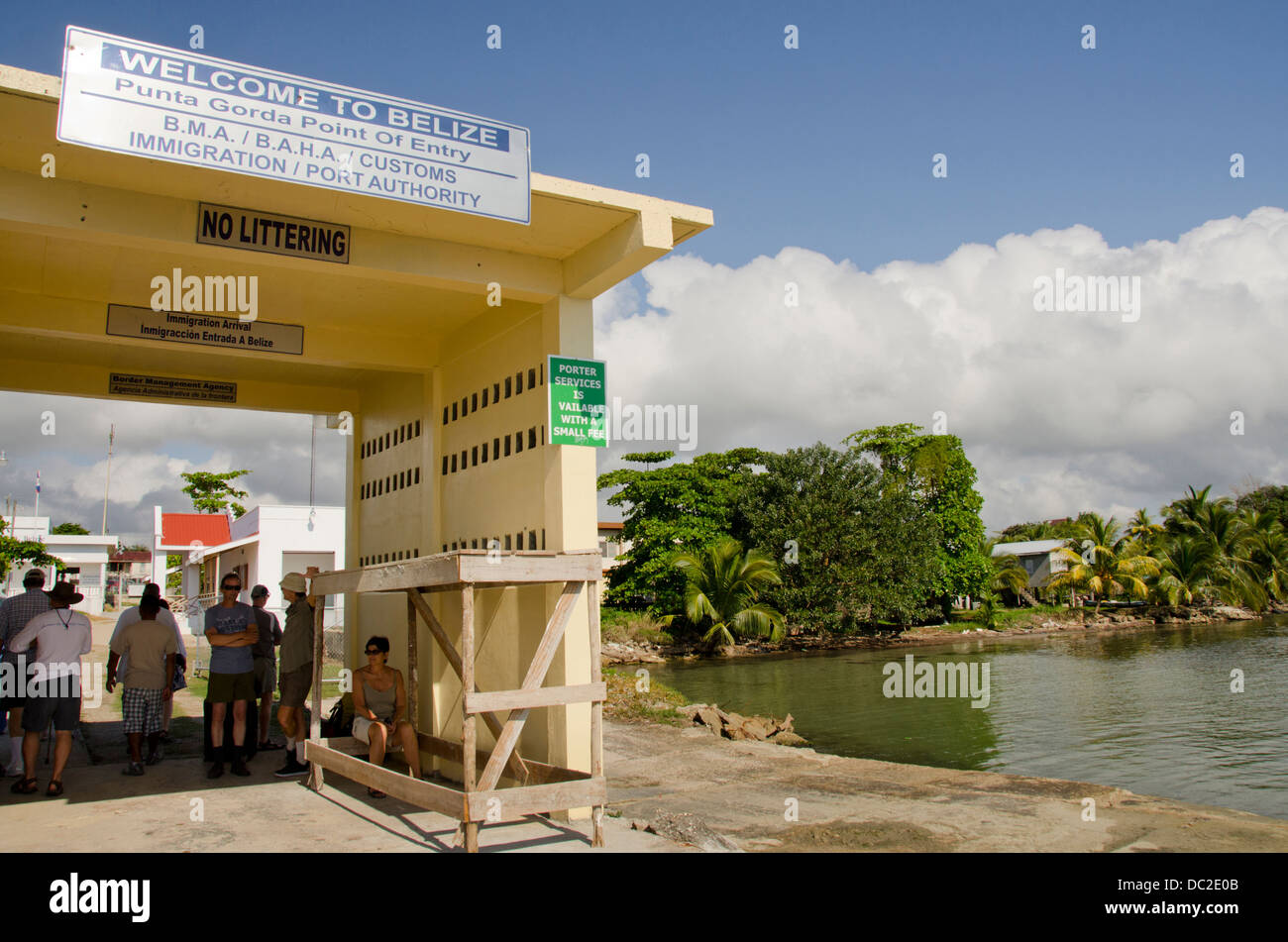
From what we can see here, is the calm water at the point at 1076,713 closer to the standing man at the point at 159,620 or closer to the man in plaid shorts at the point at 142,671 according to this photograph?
the standing man at the point at 159,620

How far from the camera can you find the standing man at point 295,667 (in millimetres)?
9016

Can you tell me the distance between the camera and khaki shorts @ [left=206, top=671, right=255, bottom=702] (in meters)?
8.59

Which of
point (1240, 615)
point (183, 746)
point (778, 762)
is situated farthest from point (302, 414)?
point (1240, 615)

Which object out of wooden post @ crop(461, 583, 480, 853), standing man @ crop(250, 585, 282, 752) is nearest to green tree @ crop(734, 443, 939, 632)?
standing man @ crop(250, 585, 282, 752)

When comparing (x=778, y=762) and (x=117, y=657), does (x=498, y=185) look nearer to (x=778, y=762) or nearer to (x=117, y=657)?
(x=117, y=657)

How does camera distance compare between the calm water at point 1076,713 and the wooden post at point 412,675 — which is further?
the calm water at point 1076,713

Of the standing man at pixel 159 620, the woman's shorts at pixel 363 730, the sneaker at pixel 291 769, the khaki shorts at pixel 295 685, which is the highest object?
the standing man at pixel 159 620

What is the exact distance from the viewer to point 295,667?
9305mm

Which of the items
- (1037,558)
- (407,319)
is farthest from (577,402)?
(1037,558)

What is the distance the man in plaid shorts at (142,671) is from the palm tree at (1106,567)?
Result: 51.2 metres

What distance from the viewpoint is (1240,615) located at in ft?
168

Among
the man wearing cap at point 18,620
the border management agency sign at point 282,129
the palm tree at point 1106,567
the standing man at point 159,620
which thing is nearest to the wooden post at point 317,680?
the standing man at point 159,620

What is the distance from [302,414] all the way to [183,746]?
4.64 metres
